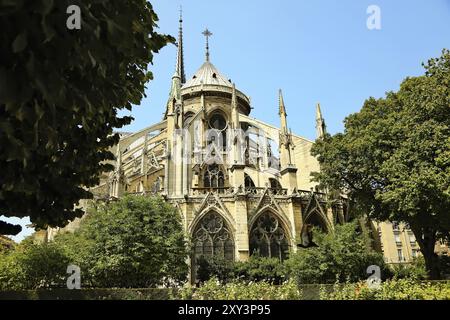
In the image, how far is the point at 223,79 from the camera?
154ft

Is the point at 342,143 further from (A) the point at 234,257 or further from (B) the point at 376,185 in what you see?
(A) the point at 234,257

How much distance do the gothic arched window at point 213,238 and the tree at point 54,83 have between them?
1947 centimetres

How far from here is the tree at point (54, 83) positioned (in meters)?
3.27

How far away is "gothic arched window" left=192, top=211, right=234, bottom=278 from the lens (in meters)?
25.8

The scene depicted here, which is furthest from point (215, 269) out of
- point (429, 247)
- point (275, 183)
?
point (429, 247)

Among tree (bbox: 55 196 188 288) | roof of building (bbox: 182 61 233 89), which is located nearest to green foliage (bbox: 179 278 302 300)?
tree (bbox: 55 196 188 288)

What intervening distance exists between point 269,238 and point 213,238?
4.02 meters

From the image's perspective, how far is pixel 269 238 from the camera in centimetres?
2669

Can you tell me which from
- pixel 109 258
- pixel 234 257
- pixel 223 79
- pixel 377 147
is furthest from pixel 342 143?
pixel 223 79

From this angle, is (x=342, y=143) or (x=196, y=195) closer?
(x=342, y=143)

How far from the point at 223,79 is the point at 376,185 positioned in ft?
95.4

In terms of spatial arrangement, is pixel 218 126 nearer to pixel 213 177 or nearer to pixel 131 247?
pixel 213 177

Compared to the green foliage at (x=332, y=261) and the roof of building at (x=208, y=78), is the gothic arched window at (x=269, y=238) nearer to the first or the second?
the green foliage at (x=332, y=261)
